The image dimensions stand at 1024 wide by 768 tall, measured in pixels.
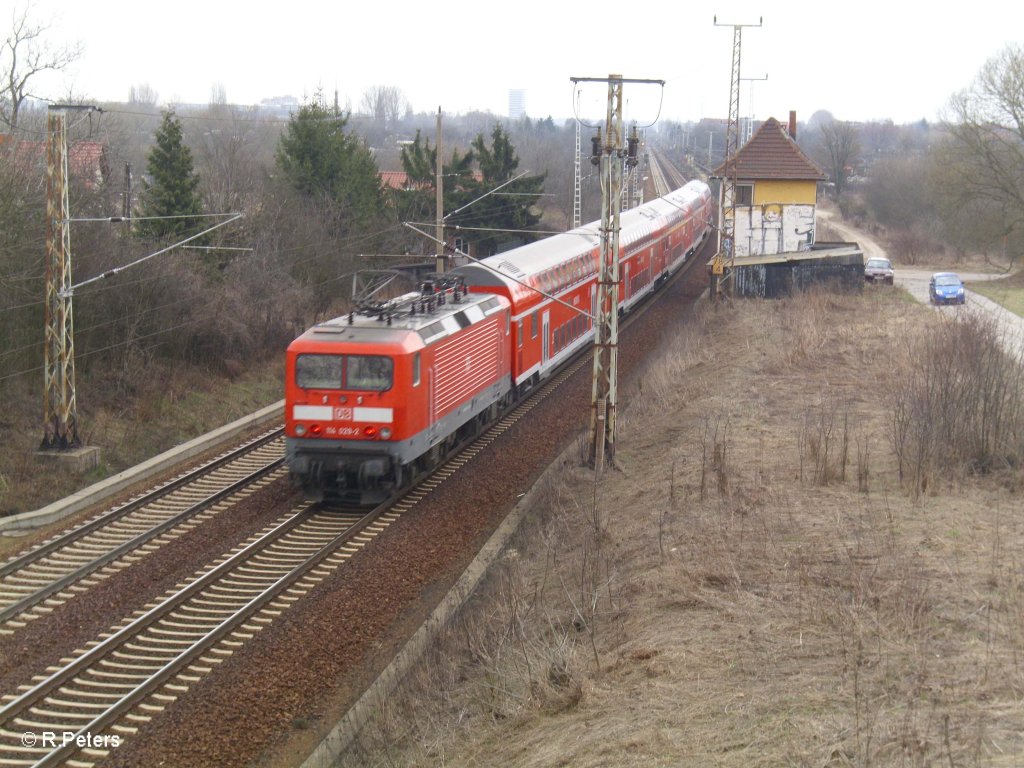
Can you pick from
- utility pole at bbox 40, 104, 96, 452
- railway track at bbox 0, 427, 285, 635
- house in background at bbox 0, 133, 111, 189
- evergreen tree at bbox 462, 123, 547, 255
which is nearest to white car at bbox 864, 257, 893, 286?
evergreen tree at bbox 462, 123, 547, 255

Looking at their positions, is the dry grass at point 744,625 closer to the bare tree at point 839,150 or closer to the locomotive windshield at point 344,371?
the locomotive windshield at point 344,371

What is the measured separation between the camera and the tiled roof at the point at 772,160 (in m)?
43.0

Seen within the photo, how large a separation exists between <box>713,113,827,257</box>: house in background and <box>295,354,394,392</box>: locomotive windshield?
31.3 meters

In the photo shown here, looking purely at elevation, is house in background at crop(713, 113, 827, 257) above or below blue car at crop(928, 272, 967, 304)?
above

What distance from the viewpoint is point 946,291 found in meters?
33.5

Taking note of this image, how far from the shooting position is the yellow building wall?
43.3 m

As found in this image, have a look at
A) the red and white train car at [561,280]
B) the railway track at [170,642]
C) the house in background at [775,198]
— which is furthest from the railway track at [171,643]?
the house in background at [775,198]

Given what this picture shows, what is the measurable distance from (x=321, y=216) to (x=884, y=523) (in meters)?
24.4

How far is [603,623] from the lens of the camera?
1052 centimetres

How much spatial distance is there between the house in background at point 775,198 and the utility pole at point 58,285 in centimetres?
3115

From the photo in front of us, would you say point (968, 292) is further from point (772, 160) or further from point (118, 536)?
point (118, 536)

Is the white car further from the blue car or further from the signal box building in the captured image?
the blue car

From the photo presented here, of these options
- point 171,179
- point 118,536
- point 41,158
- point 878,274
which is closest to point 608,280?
point 118,536

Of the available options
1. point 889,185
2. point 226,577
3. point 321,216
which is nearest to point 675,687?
point 226,577
